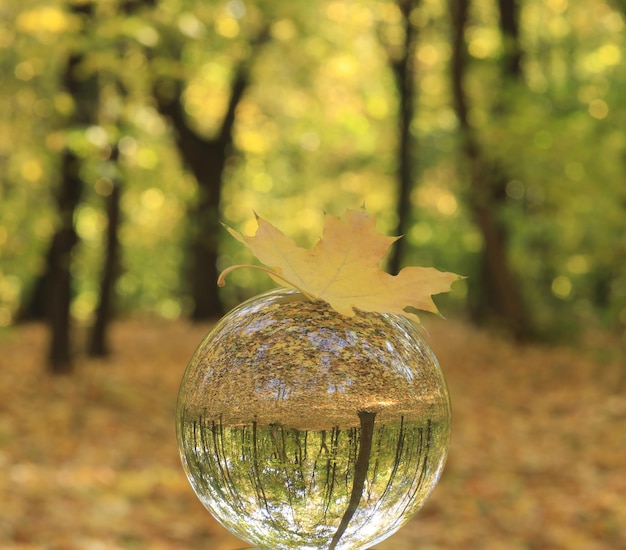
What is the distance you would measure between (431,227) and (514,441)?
1377cm

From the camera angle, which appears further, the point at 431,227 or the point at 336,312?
the point at 431,227

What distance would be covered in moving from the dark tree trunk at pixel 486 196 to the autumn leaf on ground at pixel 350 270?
10.3 m

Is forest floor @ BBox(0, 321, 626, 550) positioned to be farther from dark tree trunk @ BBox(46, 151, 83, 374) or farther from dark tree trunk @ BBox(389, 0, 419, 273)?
dark tree trunk @ BBox(389, 0, 419, 273)

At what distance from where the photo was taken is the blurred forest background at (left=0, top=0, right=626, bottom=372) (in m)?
8.66

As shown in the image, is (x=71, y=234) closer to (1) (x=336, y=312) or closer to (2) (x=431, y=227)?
(1) (x=336, y=312)

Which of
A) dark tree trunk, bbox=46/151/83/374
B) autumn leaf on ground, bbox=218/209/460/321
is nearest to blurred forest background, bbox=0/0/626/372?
dark tree trunk, bbox=46/151/83/374

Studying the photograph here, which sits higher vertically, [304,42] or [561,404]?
[304,42]

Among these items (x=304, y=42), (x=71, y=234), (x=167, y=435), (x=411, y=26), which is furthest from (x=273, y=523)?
(x=411, y=26)

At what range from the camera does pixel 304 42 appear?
10.9 m

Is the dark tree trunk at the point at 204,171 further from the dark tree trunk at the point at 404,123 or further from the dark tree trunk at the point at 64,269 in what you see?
the dark tree trunk at the point at 404,123

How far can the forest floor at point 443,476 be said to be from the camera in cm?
539

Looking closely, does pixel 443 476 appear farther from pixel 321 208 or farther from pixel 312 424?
pixel 312 424

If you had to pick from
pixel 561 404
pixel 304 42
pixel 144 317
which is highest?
pixel 304 42

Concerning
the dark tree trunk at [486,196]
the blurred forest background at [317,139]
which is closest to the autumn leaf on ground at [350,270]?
the blurred forest background at [317,139]
